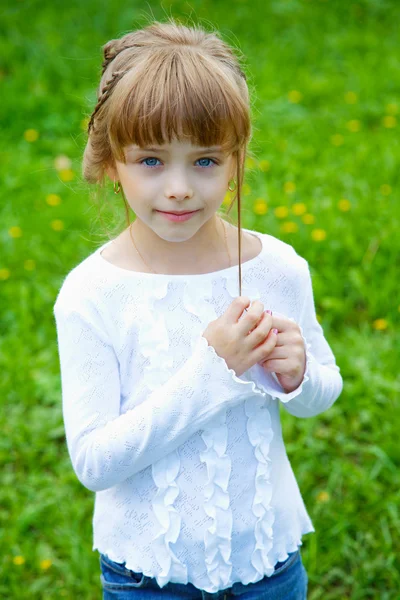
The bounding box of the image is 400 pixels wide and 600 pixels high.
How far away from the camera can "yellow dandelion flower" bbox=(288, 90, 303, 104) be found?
4.86 m

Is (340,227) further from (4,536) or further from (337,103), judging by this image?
(4,536)

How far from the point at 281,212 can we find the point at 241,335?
7.98ft

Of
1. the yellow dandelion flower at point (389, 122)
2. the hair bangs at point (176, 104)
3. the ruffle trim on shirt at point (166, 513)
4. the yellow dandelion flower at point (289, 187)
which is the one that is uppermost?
the hair bangs at point (176, 104)

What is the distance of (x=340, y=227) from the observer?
3572mm

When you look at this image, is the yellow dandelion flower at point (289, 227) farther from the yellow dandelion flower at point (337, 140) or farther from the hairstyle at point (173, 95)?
the hairstyle at point (173, 95)

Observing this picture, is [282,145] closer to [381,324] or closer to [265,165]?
[265,165]

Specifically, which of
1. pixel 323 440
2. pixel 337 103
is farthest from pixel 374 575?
pixel 337 103

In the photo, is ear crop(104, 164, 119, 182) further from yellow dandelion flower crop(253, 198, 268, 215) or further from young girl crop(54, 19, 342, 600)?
yellow dandelion flower crop(253, 198, 268, 215)

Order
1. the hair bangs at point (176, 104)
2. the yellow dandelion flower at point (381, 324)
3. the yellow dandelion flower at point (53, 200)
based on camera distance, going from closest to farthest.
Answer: the hair bangs at point (176, 104)
the yellow dandelion flower at point (381, 324)
the yellow dandelion flower at point (53, 200)

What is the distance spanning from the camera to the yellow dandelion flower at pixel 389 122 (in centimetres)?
452

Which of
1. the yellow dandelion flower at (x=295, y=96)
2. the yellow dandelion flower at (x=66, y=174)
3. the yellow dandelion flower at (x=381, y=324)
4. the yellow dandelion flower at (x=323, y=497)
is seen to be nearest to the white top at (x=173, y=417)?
the yellow dandelion flower at (x=323, y=497)

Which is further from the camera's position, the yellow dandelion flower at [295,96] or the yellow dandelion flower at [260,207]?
the yellow dandelion flower at [295,96]

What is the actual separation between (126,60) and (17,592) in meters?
1.59

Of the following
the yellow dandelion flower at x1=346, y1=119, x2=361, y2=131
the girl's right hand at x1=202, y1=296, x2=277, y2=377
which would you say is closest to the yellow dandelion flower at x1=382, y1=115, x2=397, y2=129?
the yellow dandelion flower at x1=346, y1=119, x2=361, y2=131
